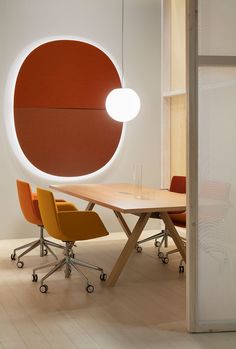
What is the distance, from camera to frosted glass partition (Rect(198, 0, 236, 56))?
3.90 meters

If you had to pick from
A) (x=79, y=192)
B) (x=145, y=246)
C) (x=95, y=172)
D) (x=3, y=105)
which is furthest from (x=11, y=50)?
(x=145, y=246)

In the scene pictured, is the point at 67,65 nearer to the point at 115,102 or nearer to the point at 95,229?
the point at 115,102

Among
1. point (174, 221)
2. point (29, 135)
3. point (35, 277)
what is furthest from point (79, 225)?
point (29, 135)

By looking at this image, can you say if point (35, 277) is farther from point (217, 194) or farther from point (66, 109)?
point (66, 109)

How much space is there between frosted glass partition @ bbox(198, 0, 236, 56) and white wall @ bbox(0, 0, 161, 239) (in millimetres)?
4104

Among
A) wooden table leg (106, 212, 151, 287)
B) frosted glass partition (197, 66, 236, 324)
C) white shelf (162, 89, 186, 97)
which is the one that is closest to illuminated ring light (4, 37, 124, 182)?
white shelf (162, 89, 186, 97)

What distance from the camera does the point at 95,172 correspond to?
26.2ft

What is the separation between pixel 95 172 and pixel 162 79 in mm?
1610

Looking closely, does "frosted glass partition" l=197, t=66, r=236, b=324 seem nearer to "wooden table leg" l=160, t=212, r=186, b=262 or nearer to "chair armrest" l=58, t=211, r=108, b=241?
"chair armrest" l=58, t=211, r=108, b=241

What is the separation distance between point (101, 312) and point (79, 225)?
884mm

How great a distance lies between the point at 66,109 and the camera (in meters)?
7.83

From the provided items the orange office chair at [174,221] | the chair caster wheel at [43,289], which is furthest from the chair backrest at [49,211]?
the orange office chair at [174,221]

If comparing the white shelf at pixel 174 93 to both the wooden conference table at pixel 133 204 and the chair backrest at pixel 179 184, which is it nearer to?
the chair backrest at pixel 179 184

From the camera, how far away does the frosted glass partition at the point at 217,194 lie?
3.95 meters
